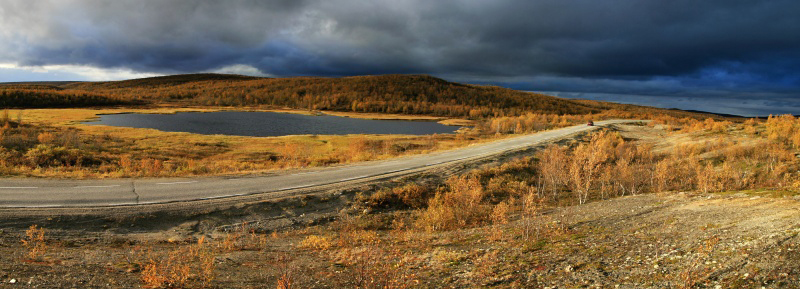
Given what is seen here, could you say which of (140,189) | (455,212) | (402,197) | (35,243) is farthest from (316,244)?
(140,189)

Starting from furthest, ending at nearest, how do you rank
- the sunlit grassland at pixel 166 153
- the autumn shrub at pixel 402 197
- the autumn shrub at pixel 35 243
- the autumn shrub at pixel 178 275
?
the sunlit grassland at pixel 166 153, the autumn shrub at pixel 402 197, the autumn shrub at pixel 35 243, the autumn shrub at pixel 178 275

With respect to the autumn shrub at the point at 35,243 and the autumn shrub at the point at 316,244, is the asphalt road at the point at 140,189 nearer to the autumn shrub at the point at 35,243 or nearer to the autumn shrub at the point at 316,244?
the autumn shrub at the point at 35,243

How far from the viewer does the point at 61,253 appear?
419 inches

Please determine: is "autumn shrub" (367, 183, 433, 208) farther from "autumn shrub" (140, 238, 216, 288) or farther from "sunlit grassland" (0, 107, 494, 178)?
"autumn shrub" (140, 238, 216, 288)

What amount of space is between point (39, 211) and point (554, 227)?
19.3m

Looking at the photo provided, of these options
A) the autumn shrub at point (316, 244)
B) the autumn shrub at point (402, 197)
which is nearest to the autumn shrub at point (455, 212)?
the autumn shrub at point (402, 197)

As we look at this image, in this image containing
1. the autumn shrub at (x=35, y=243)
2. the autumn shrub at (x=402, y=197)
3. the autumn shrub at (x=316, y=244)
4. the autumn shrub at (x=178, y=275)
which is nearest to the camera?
the autumn shrub at (x=178, y=275)

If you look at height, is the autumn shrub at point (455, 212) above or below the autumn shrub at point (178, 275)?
below

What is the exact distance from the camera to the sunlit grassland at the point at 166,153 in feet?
83.3

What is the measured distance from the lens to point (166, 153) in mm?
47094

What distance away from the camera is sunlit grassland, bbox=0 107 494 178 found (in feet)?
83.3

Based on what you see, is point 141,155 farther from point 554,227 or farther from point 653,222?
point 653,222

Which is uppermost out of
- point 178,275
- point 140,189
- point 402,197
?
point 178,275

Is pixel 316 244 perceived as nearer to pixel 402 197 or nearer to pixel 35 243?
pixel 402 197
